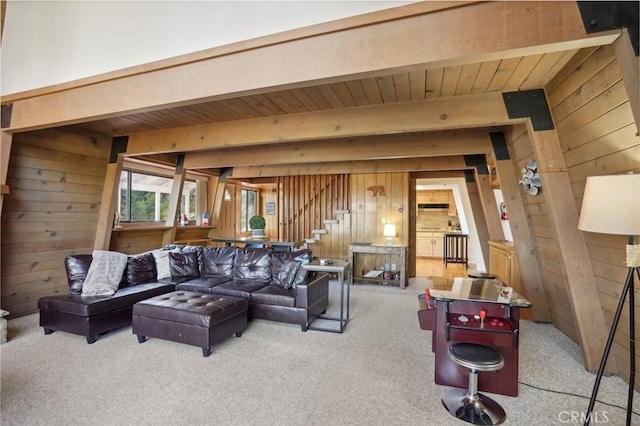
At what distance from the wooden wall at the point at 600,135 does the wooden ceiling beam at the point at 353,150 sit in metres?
1.88

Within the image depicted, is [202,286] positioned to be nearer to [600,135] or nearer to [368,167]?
[368,167]

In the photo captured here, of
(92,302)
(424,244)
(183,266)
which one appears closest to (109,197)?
(183,266)

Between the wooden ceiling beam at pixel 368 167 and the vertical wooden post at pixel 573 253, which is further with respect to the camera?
the wooden ceiling beam at pixel 368 167

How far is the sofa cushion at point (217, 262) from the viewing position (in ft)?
15.4

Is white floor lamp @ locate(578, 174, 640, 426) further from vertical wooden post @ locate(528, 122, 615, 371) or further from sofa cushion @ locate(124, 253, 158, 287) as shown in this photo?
sofa cushion @ locate(124, 253, 158, 287)

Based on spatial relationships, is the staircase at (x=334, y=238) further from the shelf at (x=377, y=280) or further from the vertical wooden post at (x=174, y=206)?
the vertical wooden post at (x=174, y=206)

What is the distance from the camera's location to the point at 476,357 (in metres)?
1.97

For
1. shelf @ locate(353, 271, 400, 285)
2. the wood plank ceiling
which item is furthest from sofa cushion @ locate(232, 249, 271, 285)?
shelf @ locate(353, 271, 400, 285)

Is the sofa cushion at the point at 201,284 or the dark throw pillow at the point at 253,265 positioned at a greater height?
the dark throw pillow at the point at 253,265

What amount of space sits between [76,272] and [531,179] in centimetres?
550

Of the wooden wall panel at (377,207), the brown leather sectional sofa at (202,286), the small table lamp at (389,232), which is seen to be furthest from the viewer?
the wooden wall panel at (377,207)

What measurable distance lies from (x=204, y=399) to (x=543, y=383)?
2.71 m

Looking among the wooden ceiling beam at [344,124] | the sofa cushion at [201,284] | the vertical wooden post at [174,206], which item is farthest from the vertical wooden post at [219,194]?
the sofa cushion at [201,284]

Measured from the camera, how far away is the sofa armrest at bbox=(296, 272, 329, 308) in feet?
12.0
